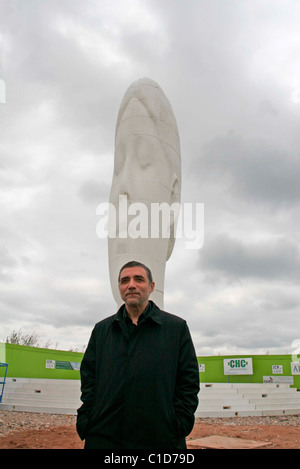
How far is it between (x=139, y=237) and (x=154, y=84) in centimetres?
368

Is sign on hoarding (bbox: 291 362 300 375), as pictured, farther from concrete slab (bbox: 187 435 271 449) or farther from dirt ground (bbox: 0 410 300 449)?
concrete slab (bbox: 187 435 271 449)

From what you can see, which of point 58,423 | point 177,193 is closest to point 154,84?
point 177,193

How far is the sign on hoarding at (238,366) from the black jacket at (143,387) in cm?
1490

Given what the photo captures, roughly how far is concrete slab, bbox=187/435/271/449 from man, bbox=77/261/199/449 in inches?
123

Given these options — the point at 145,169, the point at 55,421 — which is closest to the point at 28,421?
the point at 55,421

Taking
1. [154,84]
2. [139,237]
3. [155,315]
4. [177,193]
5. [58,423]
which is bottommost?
[58,423]

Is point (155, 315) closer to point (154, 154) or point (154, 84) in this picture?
point (154, 154)

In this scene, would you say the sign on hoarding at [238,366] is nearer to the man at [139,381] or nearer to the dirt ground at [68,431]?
the dirt ground at [68,431]

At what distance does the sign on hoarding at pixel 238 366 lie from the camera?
52.0 ft

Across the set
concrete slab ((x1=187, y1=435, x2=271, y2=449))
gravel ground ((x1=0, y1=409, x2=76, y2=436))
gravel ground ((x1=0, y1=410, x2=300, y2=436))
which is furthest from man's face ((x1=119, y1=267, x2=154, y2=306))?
gravel ground ((x1=0, y1=410, x2=300, y2=436))

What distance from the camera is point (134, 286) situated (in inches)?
88.2

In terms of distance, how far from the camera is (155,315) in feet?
7.16

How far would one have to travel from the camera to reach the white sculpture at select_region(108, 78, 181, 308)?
7730mm
